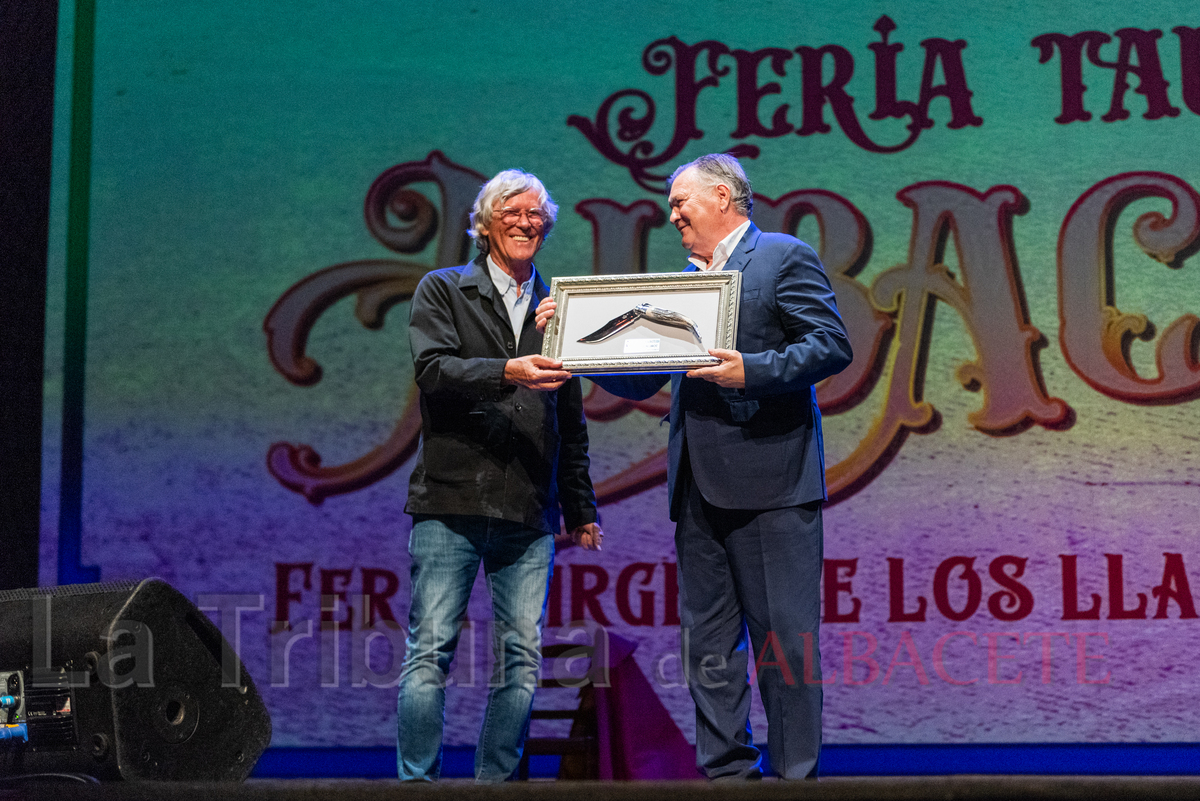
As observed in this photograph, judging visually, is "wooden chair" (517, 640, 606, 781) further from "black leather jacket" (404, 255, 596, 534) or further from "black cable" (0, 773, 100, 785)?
"black cable" (0, 773, 100, 785)

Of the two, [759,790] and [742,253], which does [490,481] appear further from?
[759,790]

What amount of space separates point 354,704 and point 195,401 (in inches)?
50.4

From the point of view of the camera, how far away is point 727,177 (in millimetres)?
2639

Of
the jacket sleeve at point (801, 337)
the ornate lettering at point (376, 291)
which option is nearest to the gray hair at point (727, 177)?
the jacket sleeve at point (801, 337)

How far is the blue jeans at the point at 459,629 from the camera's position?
7.75 ft

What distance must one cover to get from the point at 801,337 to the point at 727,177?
483 mm

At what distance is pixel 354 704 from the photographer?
3.93 meters

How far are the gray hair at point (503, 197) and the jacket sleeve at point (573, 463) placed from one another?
1.35 ft

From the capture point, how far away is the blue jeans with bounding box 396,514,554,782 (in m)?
2.36

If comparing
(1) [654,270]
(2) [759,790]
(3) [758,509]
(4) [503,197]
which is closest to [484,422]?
(4) [503,197]

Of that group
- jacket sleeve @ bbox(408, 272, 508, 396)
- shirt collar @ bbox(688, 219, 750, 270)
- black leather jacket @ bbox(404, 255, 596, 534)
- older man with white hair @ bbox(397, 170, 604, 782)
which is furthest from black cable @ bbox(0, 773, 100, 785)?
→ shirt collar @ bbox(688, 219, 750, 270)

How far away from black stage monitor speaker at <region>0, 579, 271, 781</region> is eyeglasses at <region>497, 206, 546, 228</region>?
1.13 m

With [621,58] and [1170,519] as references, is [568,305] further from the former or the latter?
[1170,519]

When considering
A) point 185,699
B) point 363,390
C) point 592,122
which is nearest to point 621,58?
point 592,122
